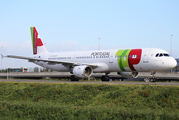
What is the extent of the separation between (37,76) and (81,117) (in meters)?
54.2

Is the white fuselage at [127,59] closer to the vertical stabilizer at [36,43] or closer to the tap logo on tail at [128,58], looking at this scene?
the tap logo on tail at [128,58]

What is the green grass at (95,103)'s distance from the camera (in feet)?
43.5

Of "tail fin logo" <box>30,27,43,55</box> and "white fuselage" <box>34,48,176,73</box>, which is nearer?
"white fuselage" <box>34,48,176,73</box>

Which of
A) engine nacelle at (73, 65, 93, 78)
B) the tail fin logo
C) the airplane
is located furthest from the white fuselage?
the tail fin logo

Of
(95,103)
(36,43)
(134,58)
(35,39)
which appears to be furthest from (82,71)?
(35,39)

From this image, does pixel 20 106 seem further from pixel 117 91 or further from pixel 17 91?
pixel 117 91

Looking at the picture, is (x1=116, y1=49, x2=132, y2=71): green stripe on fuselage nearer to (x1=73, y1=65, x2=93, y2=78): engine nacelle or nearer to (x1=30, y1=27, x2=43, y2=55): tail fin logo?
(x1=73, y1=65, x2=93, y2=78): engine nacelle

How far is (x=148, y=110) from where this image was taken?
13336 mm

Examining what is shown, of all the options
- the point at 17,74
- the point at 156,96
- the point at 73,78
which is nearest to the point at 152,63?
the point at 73,78

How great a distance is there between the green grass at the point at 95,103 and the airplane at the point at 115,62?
35.5 ft

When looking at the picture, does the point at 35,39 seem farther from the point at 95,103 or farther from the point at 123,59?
the point at 95,103

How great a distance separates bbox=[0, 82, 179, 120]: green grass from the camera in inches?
522

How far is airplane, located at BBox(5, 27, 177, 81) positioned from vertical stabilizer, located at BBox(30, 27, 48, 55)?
11.2 feet

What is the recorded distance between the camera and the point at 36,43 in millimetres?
41906
